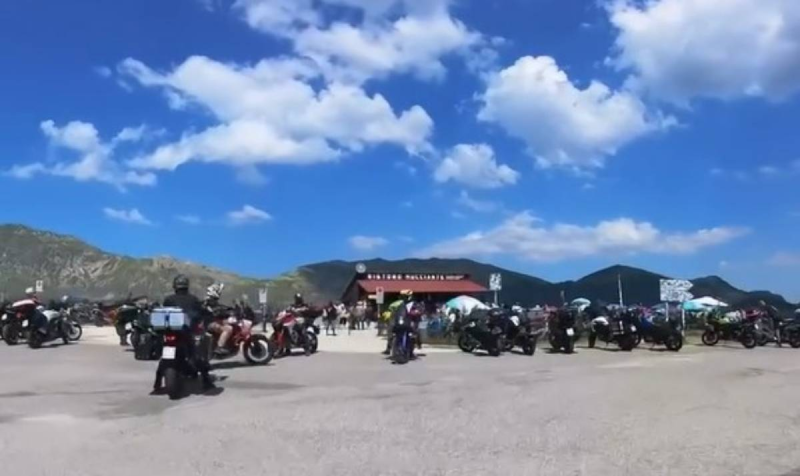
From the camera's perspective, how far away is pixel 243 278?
108m

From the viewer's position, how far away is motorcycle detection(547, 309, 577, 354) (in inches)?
875

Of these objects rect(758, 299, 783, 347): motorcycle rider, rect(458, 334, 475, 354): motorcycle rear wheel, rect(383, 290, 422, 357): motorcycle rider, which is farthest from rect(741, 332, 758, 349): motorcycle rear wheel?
rect(383, 290, 422, 357): motorcycle rider

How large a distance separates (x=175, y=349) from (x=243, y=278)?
97.5 m

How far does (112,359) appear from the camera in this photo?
18328 millimetres

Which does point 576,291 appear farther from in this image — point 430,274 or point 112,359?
point 112,359

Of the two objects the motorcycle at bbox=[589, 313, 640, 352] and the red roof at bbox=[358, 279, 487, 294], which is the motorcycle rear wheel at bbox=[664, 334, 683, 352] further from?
the red roof at bbox=[358, 279, 487, 294]

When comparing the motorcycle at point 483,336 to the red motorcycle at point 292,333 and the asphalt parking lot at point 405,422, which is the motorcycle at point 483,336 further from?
the asphalt parking lot at point 405,422

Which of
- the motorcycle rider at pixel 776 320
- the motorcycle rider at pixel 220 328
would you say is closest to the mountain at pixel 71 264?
the motorcycle rider at pixel 776 320

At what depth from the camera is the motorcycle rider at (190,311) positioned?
12438 mm

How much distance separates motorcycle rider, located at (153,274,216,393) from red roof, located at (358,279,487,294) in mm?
50354

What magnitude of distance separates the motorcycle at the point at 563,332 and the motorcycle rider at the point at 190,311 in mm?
11603

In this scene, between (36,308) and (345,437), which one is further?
(36,308)

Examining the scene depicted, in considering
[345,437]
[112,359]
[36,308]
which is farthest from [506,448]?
[36,308]

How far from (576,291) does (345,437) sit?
264ft
